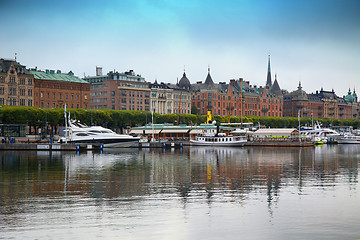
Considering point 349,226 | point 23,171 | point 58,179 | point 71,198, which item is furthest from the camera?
point 23,171

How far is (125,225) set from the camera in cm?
2498

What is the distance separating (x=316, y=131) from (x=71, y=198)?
126 metres

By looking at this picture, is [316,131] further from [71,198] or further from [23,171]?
[71,198]

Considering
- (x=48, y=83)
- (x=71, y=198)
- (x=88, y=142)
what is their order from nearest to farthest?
(x=71, y=198)
(x=88, y=142)
(x=48, y=83)

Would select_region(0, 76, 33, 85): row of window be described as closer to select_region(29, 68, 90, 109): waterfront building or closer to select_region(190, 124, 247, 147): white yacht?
select_region(29, 68, 90, 109): waterfront building

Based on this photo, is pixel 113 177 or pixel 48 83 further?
pixel 48 83

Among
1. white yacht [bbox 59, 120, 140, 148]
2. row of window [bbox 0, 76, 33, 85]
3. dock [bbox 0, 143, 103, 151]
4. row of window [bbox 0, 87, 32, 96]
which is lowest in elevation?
dock [bbox 0, 143, 103, 151]

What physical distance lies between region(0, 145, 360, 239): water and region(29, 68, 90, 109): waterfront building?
374 feet

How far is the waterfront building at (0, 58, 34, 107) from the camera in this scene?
147 m

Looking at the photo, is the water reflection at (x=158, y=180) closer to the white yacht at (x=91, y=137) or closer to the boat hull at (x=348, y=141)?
the white yacht at (x=91, y=137)

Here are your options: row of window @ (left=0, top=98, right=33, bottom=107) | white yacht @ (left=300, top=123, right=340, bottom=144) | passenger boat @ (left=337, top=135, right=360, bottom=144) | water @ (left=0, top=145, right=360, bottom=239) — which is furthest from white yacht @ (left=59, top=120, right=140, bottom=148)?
passenger boat @ (left=337, top=135, right=360, bottom=144)

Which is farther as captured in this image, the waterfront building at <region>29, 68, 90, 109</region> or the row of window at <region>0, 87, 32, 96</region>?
the waterfront building at <region>29, 68, 90, 109</region>

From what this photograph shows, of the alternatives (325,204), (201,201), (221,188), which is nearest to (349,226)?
(325,204)

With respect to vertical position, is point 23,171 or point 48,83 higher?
point 48,83
